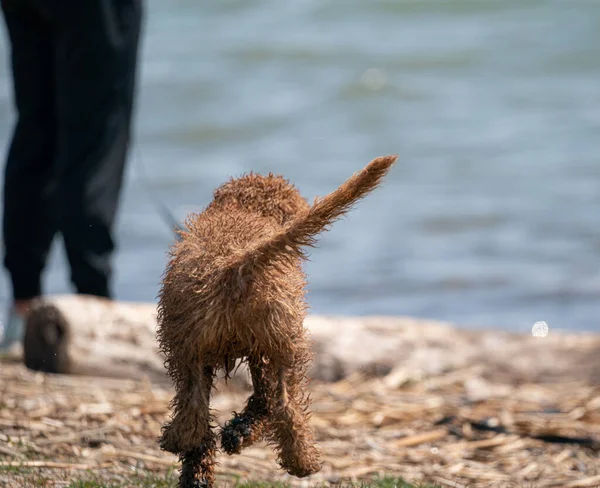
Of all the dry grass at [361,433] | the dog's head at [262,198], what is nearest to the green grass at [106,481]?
the dry grass at [361,433]

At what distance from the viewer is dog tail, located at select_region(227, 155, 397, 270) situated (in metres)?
2.60

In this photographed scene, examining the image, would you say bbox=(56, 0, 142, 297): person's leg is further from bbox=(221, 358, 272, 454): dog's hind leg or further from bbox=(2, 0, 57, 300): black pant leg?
bbox=(221, 358, 272, 454): dog's hind leg

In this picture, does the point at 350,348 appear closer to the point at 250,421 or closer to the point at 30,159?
the point at 30,159

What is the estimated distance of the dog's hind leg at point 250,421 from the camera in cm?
295

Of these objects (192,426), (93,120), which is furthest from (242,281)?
(93,120)

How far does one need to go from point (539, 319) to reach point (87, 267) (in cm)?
435

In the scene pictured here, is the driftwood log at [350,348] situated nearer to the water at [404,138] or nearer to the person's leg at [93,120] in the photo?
the person's leg at [93,120]

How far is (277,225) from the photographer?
3.09m

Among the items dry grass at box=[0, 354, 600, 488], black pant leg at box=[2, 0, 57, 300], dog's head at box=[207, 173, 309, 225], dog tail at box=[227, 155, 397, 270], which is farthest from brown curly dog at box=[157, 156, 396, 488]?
black pant leg at box=[2, 0, 57, 300]

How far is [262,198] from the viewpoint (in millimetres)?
3209

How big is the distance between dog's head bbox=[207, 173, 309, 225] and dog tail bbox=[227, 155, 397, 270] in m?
0.38

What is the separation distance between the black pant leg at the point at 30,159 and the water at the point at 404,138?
2.87 m

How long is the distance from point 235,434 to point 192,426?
0.21 metres

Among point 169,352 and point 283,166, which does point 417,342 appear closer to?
point 169,352
